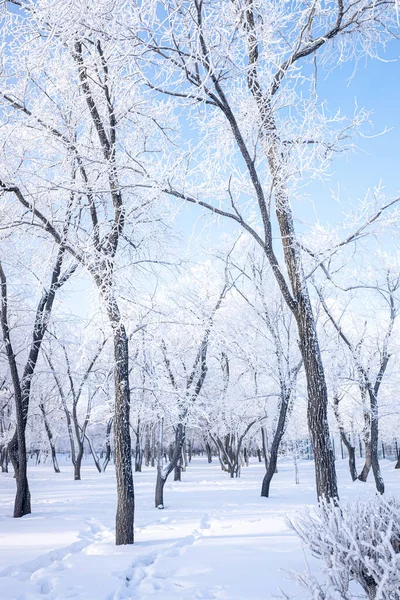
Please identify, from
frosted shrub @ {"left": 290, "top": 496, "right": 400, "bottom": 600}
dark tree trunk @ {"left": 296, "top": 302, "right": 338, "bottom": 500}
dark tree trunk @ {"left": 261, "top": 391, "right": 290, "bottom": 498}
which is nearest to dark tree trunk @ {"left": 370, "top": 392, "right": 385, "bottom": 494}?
dark tree trunk @ {"left": 261, "top": 391, "right": 290, "bottom": 498}

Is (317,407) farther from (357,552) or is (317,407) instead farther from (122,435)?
(122,435)

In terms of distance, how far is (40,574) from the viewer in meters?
5.47

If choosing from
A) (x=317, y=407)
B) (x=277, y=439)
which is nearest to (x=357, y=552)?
(x=317, y=407)

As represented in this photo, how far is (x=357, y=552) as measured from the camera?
2.85 meters

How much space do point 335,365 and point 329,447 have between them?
12412mm

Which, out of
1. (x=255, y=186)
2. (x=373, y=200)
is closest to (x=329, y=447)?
(x=373, y=200)

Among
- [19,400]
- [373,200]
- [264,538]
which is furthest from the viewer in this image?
[19,400]

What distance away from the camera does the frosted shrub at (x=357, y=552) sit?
2.76 meters

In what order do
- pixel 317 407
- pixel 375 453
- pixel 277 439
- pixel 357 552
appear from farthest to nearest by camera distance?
1. pixel 375 453
2. pixel 277 439
3. pixel 317 407
4. pixel 357 552

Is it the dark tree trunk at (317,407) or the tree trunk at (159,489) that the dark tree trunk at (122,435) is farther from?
the tree trunk at (159,489)

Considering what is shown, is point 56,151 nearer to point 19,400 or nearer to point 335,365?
point 19,400

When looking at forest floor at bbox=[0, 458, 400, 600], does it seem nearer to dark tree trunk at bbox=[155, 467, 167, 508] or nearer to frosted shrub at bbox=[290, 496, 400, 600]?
frosted shrub at bbox=[290, 496, 400, 600]

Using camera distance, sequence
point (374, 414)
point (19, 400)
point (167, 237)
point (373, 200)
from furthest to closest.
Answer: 1. point (374, 414)
2. point (19, 400)
3. point (167, 237)
4. point (373, 200)

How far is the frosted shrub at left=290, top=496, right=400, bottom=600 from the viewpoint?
9.05 feet
